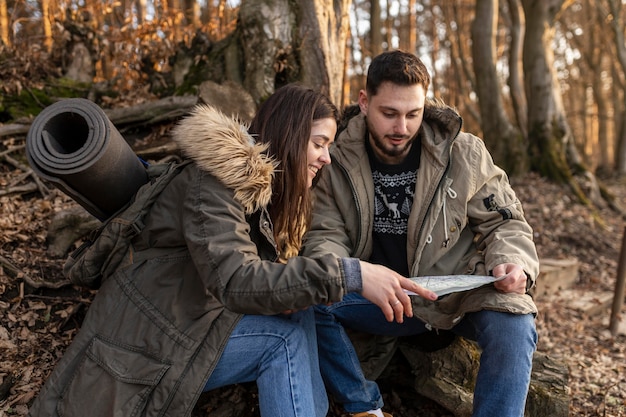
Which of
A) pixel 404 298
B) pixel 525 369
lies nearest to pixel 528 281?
pixel 525 369

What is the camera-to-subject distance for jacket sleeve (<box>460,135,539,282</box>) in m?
2.79

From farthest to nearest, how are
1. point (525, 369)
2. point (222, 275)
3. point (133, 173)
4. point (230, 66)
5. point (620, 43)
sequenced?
1. point (620, 43)
2. point (230, 66)
3. point (133, 173)
4. point (525, 369)
5. point (222, 275)

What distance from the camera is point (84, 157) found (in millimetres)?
2412

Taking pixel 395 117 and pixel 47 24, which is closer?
pixel 395 117

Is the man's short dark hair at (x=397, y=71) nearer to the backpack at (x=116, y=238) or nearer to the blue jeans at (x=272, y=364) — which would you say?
the backpack at (x=116, y=238)

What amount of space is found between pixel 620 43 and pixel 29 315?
1172 cm

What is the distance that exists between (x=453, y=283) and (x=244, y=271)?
104cm

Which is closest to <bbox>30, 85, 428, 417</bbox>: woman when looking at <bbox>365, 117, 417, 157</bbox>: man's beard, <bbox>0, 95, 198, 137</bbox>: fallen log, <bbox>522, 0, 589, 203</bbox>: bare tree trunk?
<bbox>365, 117, 417, 157</bbox>: man's beard

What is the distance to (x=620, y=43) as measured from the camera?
35.1ft

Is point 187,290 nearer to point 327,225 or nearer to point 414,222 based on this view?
point 327,225

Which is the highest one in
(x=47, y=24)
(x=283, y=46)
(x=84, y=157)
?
(x=47, y=24)

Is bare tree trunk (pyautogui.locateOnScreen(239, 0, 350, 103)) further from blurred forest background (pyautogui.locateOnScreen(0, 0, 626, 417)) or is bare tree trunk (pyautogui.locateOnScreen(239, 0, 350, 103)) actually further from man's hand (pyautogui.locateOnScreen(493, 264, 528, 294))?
man's hand (pyautogui.locateOnScreen(493, 264, 528, 294))

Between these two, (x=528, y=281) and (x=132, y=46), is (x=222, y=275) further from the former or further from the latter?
(x=132, y=46)

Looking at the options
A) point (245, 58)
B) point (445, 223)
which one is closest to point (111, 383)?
point (445, 223)
